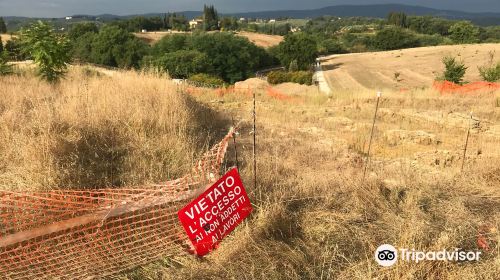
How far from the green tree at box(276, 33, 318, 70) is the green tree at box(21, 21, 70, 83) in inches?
2534

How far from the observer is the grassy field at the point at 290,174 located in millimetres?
3328

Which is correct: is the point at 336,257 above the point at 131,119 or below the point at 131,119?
below

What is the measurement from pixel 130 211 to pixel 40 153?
203 centimetres

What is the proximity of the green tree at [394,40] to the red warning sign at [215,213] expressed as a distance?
10467 centimetres

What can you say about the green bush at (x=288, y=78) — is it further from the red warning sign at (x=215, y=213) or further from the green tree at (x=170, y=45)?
the red warning sign at (x=215, y=213)

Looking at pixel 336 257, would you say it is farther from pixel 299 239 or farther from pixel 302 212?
pixel 302 212

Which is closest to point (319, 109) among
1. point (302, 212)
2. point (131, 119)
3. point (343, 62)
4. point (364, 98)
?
point (364, 98)

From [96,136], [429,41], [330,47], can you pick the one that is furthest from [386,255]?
[429,41]

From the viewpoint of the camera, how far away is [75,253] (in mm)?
3502

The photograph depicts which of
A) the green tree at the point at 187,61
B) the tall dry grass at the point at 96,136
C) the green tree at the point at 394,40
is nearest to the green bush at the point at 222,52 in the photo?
the green tree at the point at 187,61

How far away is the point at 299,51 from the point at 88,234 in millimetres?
73850

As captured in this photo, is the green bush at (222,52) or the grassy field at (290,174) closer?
the grassy field at (290,174)

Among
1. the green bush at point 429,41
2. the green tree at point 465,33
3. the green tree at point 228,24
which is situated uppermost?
the green tree at point 228,24

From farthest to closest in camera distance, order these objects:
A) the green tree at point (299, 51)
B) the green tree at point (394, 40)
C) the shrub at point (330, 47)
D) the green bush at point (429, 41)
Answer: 1. the green bush at point (429, 41)
2. the shrub at point (330, 47)
3. the green tree at point (394, 40)
4. the green tree at point (299, 51)
